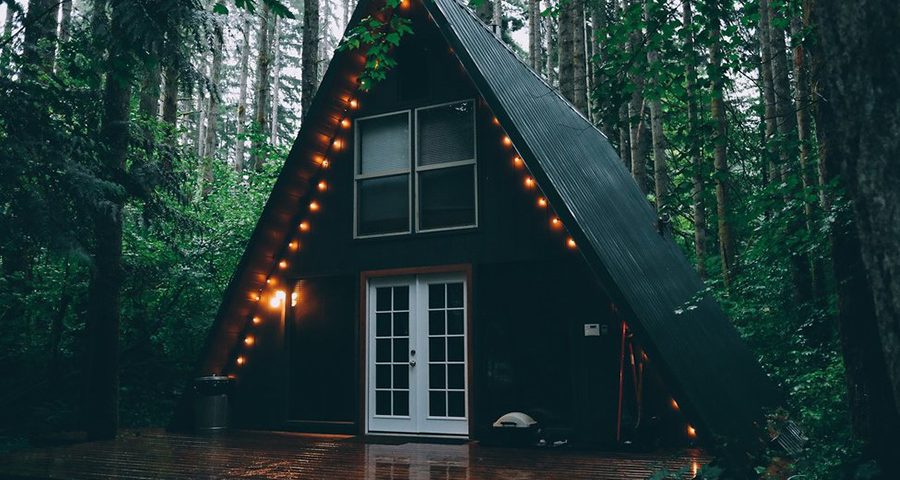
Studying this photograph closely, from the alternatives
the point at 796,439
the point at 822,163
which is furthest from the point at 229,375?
the point at 822,163

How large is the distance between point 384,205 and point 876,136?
721 centimetres

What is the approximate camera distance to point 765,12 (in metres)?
12.6

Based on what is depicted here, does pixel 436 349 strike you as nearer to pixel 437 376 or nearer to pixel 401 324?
pixel 437 376

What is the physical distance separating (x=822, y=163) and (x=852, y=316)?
1386 mm

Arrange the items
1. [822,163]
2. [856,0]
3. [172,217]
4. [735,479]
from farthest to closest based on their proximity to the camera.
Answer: [172,217]
[822,163]
[735,479]
[856,0]

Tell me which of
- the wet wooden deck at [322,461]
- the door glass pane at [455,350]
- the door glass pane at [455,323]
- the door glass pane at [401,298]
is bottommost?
the wet wooden deck at [322,461]

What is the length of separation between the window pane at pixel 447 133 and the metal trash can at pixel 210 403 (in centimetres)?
400

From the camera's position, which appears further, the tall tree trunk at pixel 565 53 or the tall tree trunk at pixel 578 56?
the tall tree trunk at pixel 578 56

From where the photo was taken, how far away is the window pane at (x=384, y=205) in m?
9.46

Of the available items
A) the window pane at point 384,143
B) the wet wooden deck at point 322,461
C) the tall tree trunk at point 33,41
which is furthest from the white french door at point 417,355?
the tall tree trunk at point 33,41

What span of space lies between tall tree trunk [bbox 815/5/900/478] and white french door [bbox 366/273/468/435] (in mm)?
6259

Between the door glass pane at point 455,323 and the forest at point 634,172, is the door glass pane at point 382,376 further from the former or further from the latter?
the forest at point 634,172

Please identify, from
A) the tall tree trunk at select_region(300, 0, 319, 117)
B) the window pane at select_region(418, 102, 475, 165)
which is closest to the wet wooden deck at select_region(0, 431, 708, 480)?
the window pane at select_region(418, 102, 475, 165)

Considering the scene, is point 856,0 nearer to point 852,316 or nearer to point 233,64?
point 852,316
